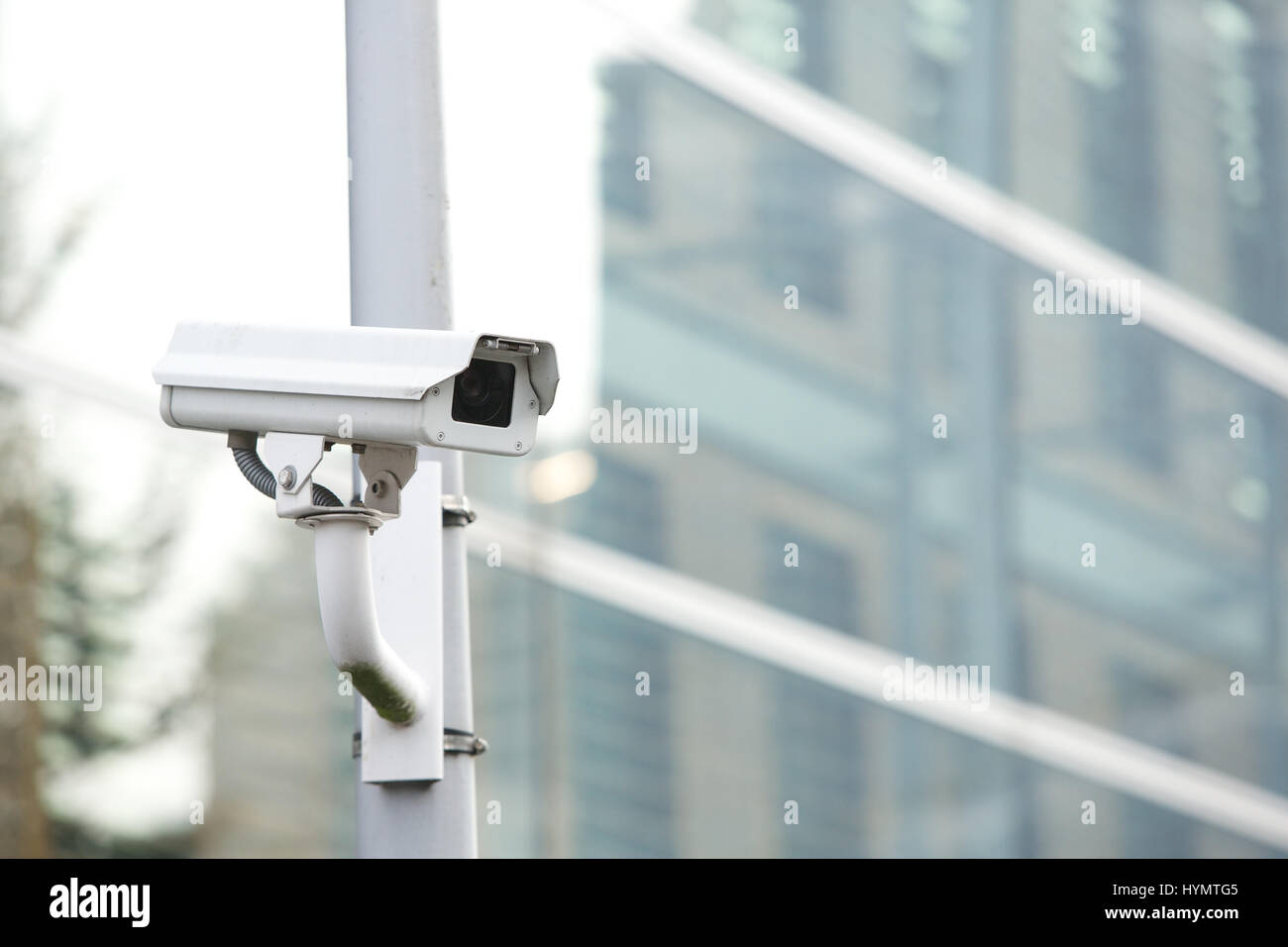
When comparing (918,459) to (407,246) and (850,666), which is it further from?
(407,246)

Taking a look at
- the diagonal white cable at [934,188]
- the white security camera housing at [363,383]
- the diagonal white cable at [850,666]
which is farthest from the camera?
the diagonal white cable at [934,188]

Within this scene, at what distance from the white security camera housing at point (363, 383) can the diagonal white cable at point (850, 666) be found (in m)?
5.62

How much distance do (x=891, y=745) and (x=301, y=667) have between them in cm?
273

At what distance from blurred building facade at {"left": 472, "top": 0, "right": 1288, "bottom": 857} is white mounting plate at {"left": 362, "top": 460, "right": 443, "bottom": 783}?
17.3 feet

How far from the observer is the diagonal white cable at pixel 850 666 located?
8.07 meters

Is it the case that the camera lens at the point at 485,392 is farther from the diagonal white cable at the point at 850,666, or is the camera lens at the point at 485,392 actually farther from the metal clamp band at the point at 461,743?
the diagonal white cable at the point at 850,666

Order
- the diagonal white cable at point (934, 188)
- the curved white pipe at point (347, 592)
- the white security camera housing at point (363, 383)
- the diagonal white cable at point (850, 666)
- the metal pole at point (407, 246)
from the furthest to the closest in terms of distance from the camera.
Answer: the diagonal white cable at point (934, 188), the diagonal white cable at point (850, 666), the metal pole at point (407, 246), the curved white pipe at point (347, 592), the white security camera housing at point (363, 383)

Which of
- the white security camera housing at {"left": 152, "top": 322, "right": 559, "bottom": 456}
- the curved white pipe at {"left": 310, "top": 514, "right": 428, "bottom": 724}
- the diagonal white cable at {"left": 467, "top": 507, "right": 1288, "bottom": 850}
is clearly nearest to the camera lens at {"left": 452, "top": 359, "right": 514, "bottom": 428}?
the white security camera housing at {"left": 152, "top": 322, "right": 559, "bottom": 456}

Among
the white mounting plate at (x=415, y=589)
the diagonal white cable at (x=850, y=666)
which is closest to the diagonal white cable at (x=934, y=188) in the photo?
the diagonal white cable at (x=850, y=666)

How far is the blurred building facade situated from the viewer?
816 centimetres

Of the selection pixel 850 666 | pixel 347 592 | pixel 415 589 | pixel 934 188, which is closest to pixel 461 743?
pixel 415 589

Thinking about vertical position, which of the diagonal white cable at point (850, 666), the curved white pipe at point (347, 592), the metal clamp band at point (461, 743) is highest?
the diagonal white cable at point (850, 666)

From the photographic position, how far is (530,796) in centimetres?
794
